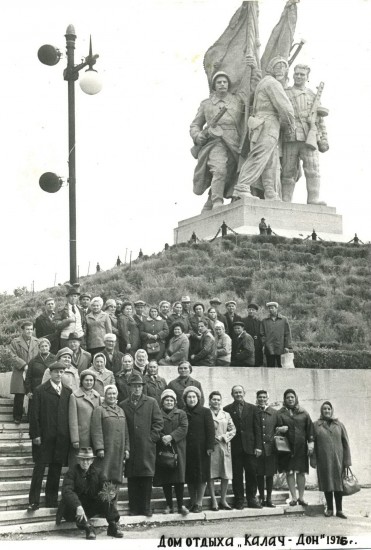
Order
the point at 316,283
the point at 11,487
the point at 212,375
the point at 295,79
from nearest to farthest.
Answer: the point at 11,487
the point at 212,375
the point at 316,283
the point at 295,79

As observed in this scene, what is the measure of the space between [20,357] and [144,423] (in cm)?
274

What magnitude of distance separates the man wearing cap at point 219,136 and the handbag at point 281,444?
2024cm

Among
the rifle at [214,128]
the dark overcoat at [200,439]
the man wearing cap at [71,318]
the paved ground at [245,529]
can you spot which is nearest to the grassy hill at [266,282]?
the rifle at [214,128]

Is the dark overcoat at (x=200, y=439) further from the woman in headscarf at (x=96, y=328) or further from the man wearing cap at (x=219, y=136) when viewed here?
the man wearing cap at (x=219, y=136)

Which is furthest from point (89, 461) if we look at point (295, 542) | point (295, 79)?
point (295, 79)

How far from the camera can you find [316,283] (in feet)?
81.6

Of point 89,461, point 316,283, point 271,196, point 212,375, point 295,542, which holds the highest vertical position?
point 271,196

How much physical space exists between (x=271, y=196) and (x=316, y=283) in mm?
7092

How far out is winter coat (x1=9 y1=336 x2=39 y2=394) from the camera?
1318 cm

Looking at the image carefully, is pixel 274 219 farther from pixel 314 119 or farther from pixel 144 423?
pixel 144 423

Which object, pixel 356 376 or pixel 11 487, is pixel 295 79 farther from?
pixel 11 487

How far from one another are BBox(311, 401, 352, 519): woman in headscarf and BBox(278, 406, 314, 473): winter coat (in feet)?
0.42

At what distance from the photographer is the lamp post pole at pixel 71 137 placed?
43.5ft

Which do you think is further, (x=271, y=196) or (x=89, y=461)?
(x=271, y=196)
